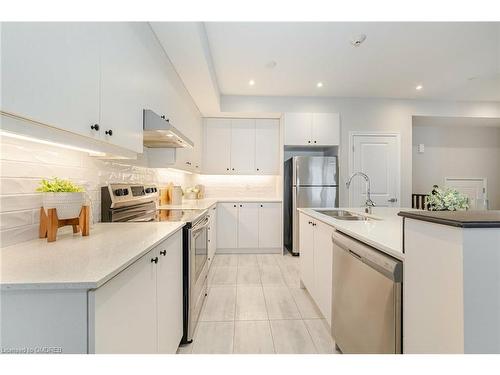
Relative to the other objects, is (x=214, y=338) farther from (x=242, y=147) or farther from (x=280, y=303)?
(x=242, y=147)

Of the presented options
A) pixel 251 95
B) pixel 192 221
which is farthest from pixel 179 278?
pixel 251 95

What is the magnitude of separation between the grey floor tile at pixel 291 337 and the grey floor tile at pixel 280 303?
9cm

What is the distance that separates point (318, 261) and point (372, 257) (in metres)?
0.91

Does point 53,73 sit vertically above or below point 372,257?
above

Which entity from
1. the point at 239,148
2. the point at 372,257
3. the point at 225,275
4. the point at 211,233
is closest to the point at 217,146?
the point at 239,148

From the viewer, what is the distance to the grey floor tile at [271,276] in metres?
2.80

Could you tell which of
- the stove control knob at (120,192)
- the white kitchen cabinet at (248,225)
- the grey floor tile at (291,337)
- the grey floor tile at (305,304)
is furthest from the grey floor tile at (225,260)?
the stove control knob at (120,192)

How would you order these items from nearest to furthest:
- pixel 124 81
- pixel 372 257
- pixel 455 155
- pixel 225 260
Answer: pixel 372 257 < pixel 124 81 < pixel 225 260 < pixel 455 155

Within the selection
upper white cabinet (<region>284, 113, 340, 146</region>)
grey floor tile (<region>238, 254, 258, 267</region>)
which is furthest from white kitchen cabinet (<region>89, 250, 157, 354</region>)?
upper white cabinet (<region>284, 113, 340, 146</region>)

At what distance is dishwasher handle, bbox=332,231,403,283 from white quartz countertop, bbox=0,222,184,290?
1.06 meters

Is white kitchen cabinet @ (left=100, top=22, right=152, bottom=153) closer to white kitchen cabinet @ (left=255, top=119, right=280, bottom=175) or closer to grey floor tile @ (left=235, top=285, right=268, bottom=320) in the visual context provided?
grey floor tile @ (left=235, top=285, right=268, bottom=320)

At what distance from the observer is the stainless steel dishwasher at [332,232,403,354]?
1021 millimetres

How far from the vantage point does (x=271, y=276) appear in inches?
118

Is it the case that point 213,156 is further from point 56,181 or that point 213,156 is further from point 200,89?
point 56,181
